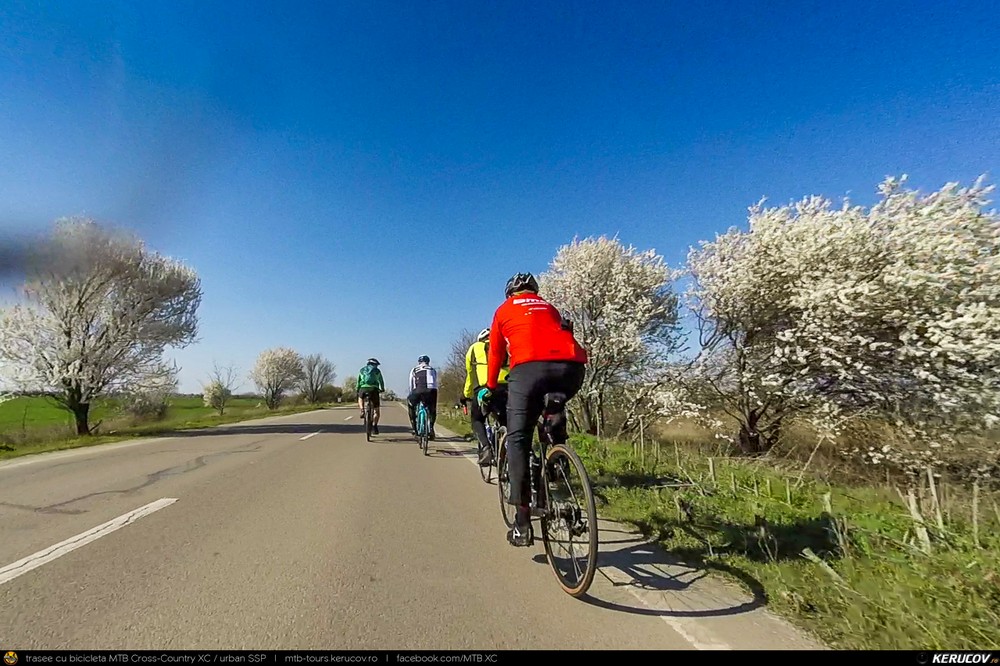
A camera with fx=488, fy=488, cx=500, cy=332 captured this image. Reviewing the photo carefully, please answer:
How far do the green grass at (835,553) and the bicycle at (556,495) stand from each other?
3.71ft

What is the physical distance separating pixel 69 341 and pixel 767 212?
23.6m

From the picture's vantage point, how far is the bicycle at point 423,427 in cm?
1058

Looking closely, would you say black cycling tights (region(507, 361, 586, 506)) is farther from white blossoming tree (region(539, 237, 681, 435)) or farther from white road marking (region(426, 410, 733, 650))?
white blossoming tree (region(539, 237, 681, 435))

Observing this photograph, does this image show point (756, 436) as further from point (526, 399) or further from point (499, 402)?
point (526, 399)

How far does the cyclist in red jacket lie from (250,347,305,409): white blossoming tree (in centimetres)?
7017

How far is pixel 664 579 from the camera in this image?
342cm

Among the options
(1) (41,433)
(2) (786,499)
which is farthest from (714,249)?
(1) (41,433)

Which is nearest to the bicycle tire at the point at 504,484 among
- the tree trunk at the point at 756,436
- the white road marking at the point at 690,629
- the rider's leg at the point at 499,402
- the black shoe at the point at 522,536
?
the rider's leg at the point at 499,402

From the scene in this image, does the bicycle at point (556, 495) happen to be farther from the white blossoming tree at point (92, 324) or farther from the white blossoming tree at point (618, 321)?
the white blossoming tree at point (92, 324)

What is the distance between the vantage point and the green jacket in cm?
1331

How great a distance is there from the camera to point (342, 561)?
3.79 meters

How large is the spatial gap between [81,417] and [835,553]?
958 inches

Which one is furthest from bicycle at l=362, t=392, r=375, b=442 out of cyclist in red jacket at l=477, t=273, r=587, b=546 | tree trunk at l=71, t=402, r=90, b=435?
tree trunk at l=71, t=402, r=90, b=435
